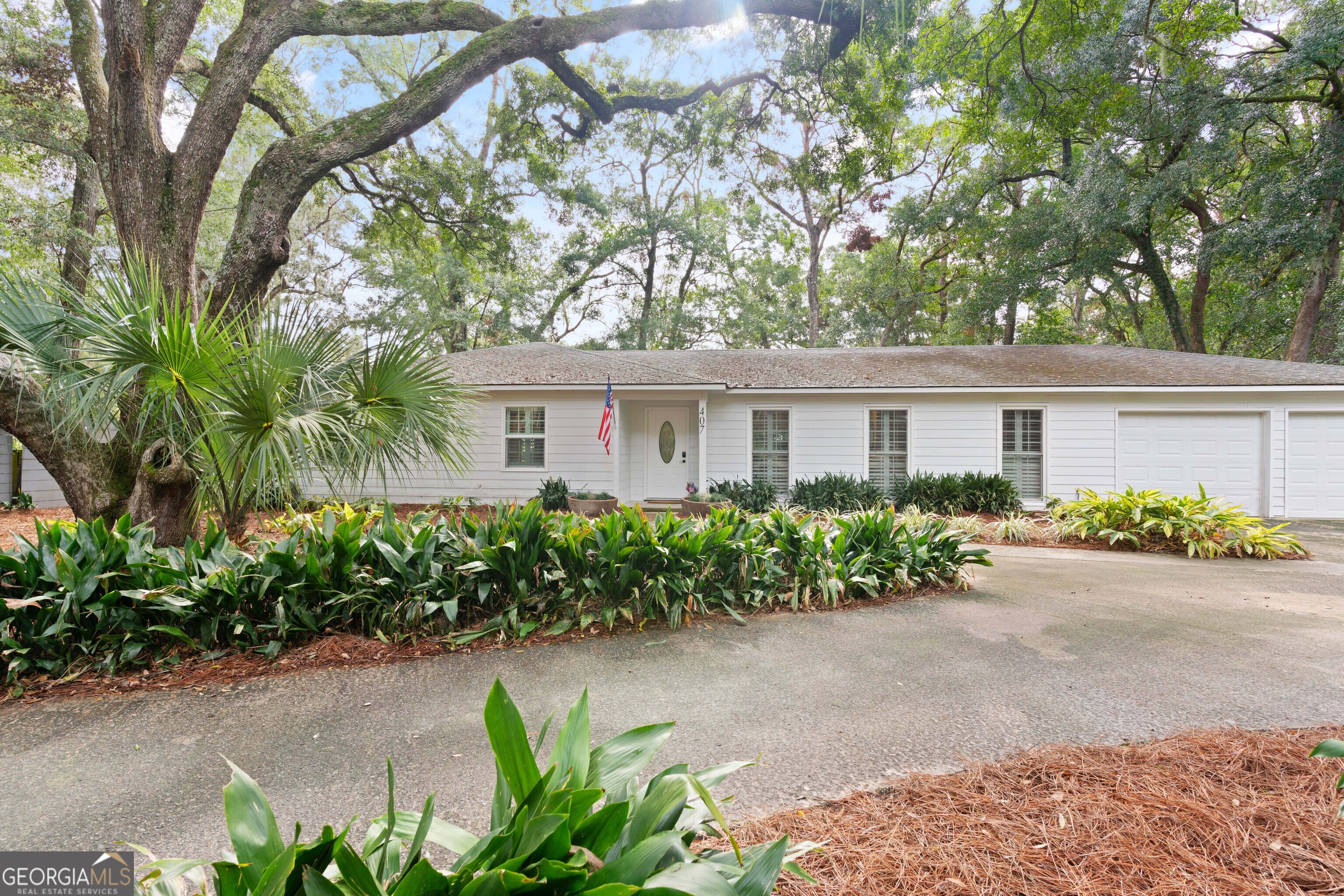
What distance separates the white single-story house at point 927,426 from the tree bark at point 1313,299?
490 cm

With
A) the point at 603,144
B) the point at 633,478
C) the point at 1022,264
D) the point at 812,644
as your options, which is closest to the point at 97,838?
the point at 812,644

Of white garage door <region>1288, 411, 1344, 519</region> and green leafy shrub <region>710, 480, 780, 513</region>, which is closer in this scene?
green leafy shrub <region>710, 480, 780, 513</region>

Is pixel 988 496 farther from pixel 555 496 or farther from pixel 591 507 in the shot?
pixel 555 496

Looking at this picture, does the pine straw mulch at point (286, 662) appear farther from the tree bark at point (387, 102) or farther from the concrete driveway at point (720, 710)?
the tree bark at point (387, 102)

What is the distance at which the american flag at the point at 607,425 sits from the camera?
963 centimetres

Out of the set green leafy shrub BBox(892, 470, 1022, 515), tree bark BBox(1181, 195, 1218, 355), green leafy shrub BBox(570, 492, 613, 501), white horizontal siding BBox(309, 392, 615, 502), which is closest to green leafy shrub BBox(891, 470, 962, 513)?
green leafy shrub BBox(892, 470, 1022, 515)

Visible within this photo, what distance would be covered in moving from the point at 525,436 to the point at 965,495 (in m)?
8.73

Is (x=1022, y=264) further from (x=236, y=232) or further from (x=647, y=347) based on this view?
(x=236, y=232)

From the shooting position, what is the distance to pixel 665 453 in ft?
38.0

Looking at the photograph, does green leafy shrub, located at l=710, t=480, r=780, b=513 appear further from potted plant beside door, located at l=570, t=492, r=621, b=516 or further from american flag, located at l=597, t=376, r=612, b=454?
american flag, located at l=597, t=376, r=612, b=454

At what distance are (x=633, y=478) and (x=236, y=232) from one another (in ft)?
24.6

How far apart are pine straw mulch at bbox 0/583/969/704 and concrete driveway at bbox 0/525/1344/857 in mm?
105

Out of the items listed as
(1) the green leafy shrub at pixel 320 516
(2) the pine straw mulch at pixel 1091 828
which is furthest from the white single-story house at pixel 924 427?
(2) the pine straw mulch at pixel 1091 828

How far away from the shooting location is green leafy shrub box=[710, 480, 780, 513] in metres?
9.88
